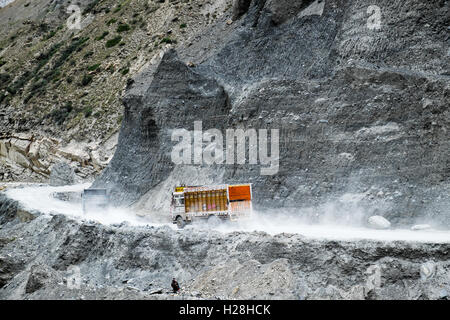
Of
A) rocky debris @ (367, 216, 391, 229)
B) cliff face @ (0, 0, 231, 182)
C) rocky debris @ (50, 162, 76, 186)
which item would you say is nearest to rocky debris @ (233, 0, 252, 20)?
cliff face @ (0, 0, 231, 182)

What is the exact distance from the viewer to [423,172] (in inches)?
686

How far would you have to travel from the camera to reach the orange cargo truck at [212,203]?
19.8 metres

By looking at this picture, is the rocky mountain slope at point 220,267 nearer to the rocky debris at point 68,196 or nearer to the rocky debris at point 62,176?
the rocky debris at point 68,196

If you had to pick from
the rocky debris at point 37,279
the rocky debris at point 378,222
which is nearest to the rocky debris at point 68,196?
the rocky debris at point 37,279

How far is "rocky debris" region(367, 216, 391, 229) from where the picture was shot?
16.9 m

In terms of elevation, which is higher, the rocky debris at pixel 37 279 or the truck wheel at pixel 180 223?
the truck wheel at pixel 180 223

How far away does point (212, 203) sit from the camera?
20.1 meters

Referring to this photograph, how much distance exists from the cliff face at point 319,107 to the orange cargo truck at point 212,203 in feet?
4.22

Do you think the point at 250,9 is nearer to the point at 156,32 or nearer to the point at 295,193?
the point at 295,193

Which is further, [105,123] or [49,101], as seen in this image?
[49,101]

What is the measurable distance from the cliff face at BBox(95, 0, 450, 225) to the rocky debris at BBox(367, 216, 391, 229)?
0.40m

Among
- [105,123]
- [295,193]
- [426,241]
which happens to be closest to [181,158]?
[295,193]

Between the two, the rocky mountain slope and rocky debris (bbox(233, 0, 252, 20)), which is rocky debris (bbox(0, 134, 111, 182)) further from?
the rocky mountain slope
